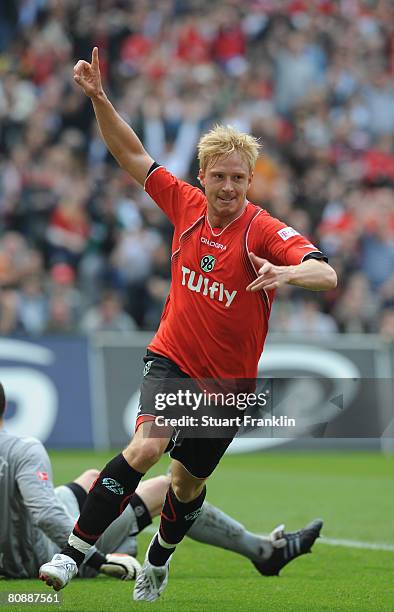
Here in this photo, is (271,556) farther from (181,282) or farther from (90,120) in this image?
(90,120)

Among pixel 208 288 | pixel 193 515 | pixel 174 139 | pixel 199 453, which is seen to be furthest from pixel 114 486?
pixel 174 139

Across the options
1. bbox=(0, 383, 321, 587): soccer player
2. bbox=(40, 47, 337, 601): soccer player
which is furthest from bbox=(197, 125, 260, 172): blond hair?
bbox=(0, 383, 321, 587): soccer player

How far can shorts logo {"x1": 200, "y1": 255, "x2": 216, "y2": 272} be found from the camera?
20.6ft

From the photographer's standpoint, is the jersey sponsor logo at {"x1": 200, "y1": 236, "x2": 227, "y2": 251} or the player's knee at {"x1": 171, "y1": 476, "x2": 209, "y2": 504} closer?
the jersey sponsor logo at {"x1": 200, "y1": 236, "x2": 227, "y2": 251}

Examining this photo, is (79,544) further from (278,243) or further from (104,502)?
(278,243)

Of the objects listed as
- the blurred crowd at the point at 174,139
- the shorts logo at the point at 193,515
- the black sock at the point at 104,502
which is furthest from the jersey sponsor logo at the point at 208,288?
the blurred crowd at the point at 174,139

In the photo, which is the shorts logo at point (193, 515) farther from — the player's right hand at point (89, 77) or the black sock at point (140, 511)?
the player's right hand at point (89, 77)

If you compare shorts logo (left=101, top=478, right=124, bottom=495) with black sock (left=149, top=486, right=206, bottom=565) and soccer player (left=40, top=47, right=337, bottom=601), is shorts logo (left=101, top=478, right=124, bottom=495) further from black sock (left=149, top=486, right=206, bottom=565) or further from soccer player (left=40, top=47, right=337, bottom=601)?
black sock (left=149, top=486, right=206, bottom=565)

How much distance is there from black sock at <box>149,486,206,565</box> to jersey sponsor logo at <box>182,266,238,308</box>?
1.13 metres

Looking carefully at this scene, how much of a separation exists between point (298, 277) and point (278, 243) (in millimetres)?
573

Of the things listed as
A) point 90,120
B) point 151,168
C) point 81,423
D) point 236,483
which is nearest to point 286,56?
point 90,120

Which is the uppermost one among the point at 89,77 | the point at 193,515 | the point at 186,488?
the point at 89,77

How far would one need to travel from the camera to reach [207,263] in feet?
20.6

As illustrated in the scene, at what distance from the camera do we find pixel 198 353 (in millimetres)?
6301
